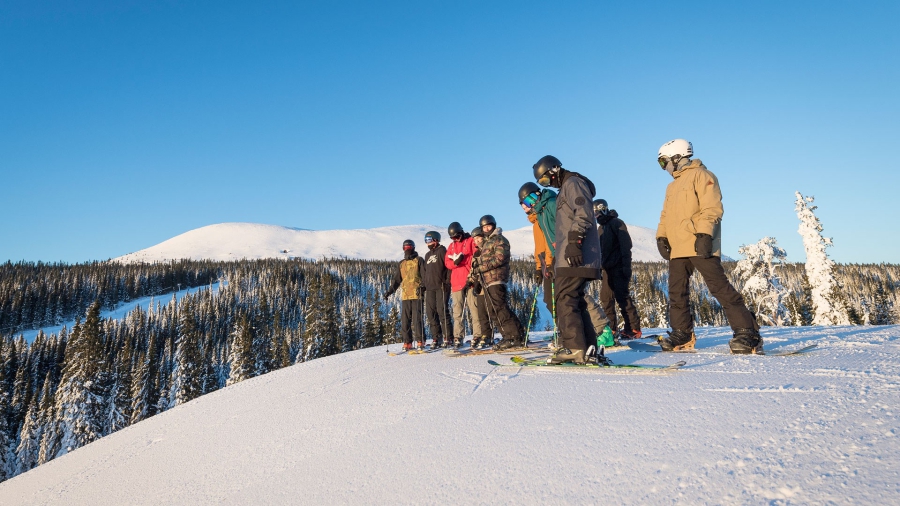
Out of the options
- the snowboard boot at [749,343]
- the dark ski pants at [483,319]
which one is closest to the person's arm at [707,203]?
the snowboard boot at [749,343]

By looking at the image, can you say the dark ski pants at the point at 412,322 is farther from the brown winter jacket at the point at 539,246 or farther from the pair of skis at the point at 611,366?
the pair of skis at the point at 611,366

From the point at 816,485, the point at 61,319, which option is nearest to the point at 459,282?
the point at 816,485

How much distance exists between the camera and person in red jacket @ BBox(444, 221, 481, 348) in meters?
8.36

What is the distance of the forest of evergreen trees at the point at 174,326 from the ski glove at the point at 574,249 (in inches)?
1326

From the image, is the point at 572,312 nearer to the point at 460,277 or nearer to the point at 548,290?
the point at 548,290

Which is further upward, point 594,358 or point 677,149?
→ point 677,149

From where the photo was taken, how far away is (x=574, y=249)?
14.7 ft

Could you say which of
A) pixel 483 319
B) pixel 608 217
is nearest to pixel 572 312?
pixel 483 319

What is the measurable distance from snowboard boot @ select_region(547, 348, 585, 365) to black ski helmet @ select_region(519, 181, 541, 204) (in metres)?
2.27

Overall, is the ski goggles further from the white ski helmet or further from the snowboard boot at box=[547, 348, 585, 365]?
the snowboard boot at box=[547, 348, 585, 365]

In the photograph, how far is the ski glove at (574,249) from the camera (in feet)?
14.7

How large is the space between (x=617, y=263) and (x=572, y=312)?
12.1 ft

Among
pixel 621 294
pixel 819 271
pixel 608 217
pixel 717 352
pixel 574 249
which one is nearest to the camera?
pixel 574 249

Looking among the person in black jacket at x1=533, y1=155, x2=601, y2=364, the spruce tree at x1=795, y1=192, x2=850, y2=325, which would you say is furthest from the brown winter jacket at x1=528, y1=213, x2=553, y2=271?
the spruce tree at x1=795, y1=192, x2=850, y2=325
